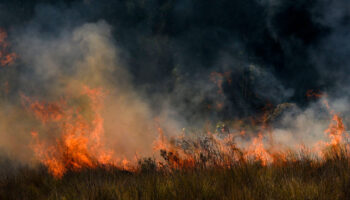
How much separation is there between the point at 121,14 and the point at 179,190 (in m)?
22.0

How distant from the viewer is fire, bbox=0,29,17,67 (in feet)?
50.8

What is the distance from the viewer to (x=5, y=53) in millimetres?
15797

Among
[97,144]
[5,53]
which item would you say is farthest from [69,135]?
[5,53]

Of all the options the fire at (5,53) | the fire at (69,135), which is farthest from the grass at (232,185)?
the fire at (5,53)

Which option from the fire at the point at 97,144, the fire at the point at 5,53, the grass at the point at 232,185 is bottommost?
the grass at the point at 232,185

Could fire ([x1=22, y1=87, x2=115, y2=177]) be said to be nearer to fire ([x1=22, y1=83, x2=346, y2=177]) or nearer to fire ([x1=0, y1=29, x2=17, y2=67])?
fire ([x1=22, y1=83, x2=346, y2=177])

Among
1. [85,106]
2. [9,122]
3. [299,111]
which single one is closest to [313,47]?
[299,111]

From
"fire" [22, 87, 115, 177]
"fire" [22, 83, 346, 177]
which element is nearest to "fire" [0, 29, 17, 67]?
"fire" [22, 83, 346, 177]

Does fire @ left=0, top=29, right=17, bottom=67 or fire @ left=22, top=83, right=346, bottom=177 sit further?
fire @ left=0, top=29, right=17, bottom=67

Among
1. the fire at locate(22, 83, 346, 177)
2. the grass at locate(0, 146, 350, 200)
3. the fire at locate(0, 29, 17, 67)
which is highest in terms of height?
the fire at locate(0, 29, 17, 67)

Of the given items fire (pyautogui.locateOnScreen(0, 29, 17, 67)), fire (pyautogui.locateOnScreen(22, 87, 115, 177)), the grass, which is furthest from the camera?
fire (pyautogui.locateOnScreen(0, 29, 17, 67))

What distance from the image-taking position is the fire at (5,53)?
50.8ft

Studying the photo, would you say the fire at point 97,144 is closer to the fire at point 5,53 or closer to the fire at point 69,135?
the fire at point 69,135

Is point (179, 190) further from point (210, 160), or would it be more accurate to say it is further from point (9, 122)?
point (9, 122)
